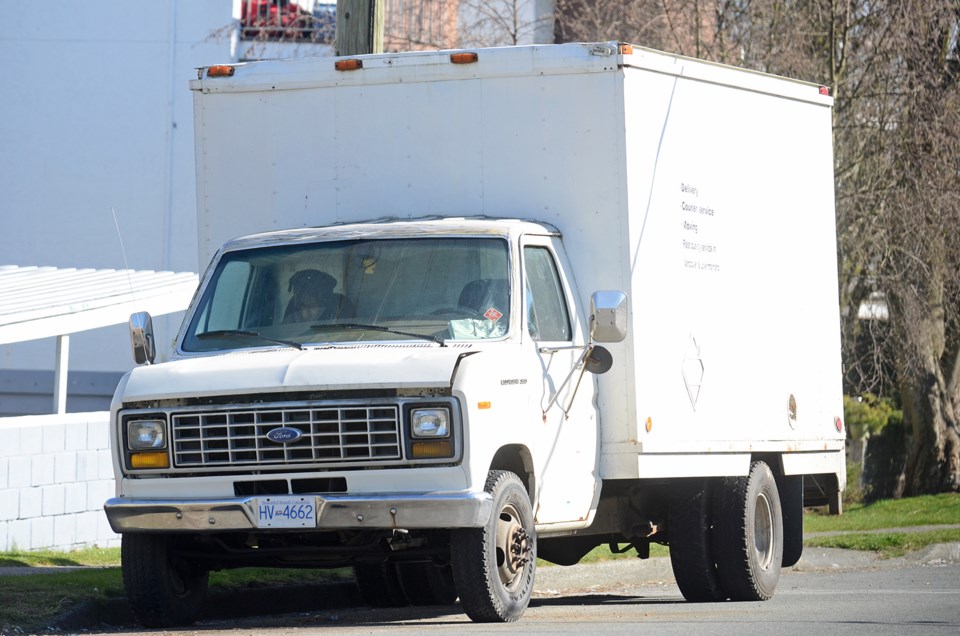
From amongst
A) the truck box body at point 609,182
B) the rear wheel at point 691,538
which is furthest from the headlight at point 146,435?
the rear wheel at point 691,538

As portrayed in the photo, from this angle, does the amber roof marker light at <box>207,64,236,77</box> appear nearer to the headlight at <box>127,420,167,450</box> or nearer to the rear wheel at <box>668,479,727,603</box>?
the headlight at <box>127,420,167,450</box>

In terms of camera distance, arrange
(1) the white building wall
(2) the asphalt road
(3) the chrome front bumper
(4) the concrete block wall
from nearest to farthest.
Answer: (3) the chrome front bumper → (2) the asphalt road → (4) the concrete block wall → (1) the white building wall

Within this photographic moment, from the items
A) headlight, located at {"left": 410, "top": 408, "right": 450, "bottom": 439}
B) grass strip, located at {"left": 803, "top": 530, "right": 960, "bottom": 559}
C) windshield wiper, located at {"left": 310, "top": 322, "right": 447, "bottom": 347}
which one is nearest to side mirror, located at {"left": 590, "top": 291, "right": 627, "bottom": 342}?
windshield wiper, located at {"left": 310, "top": 322, "right": 447, "bottom": 347}

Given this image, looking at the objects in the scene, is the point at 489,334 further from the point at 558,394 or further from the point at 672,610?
the point at 672,610

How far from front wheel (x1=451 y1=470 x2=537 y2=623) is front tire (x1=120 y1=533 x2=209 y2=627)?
1.67 m

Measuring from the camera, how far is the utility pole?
1262cm

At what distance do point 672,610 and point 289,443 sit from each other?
10.4ft

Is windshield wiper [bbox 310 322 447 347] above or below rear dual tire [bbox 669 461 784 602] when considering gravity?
above

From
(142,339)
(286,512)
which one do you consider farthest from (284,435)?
(142,339)

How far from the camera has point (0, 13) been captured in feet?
80.0

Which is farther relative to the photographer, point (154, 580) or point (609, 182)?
point (609, 182)

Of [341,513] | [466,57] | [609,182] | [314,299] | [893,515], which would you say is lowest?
[893,515]

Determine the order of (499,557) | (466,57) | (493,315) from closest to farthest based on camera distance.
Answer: (499,557)
(493,315)
(466,57)

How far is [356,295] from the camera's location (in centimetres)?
893
